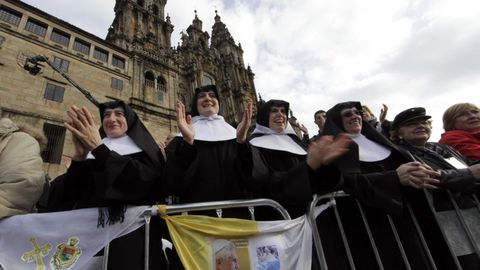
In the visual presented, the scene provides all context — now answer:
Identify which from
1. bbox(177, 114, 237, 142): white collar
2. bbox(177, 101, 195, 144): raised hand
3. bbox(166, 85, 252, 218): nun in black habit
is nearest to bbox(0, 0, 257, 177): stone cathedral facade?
bbox(177, 114, 237, 142): white collar

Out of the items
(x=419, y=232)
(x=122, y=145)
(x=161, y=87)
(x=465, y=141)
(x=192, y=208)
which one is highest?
(x=161, y=87)

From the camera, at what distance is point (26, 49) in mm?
14531

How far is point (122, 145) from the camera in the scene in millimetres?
2676

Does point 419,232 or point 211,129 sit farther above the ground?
point 211,129

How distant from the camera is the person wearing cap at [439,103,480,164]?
2975 mm

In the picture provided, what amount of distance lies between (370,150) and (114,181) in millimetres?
2885

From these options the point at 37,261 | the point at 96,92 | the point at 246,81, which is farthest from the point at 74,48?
the point at 246,81

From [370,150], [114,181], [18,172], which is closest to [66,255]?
[114,181]

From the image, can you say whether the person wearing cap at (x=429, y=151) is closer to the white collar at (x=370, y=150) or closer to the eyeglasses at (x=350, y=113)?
the white collar at (x=370, y=150)

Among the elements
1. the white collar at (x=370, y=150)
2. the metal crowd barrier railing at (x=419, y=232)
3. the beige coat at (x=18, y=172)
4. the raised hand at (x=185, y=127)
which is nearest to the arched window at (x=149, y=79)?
the beige coat at (x=18, y=172)

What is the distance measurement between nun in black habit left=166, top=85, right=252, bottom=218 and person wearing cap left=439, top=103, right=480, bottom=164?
2690 millimetres

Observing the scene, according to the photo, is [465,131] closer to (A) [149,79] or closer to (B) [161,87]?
(B) [161,87]

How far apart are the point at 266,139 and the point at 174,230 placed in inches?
69.8

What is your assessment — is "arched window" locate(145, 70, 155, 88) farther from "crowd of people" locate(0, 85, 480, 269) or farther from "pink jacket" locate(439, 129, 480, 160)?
"pink jacket" locate(439, 129, 480, 160)
